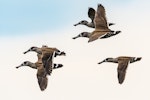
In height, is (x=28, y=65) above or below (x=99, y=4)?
below

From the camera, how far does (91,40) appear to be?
8312 centimetres

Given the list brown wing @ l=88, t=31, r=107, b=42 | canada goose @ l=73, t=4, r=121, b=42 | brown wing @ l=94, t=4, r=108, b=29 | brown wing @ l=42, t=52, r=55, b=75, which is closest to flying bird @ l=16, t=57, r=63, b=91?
brown wing @ l=42, t=52, r=55, b=75

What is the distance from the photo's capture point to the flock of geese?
80.3 meters

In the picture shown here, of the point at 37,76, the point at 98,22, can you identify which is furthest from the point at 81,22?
the point at 37,76

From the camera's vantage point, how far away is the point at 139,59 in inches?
3366

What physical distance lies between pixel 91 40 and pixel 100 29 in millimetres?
4185

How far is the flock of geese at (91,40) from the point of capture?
263 ft

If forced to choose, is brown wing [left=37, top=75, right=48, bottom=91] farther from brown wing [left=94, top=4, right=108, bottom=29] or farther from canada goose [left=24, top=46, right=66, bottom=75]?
brown wing [left=94, top=4, right=108, bottom=29]

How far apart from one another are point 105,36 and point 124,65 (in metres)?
3.70

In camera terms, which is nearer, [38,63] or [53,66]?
[53,66]

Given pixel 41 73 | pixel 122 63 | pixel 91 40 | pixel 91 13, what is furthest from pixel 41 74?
pixel 91 13

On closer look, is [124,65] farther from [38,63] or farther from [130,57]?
[38,63]

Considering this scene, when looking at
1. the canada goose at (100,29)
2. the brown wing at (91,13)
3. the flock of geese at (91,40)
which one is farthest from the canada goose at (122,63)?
the brown wing at (91,13)

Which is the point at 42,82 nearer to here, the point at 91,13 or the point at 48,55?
the point at 48,55
